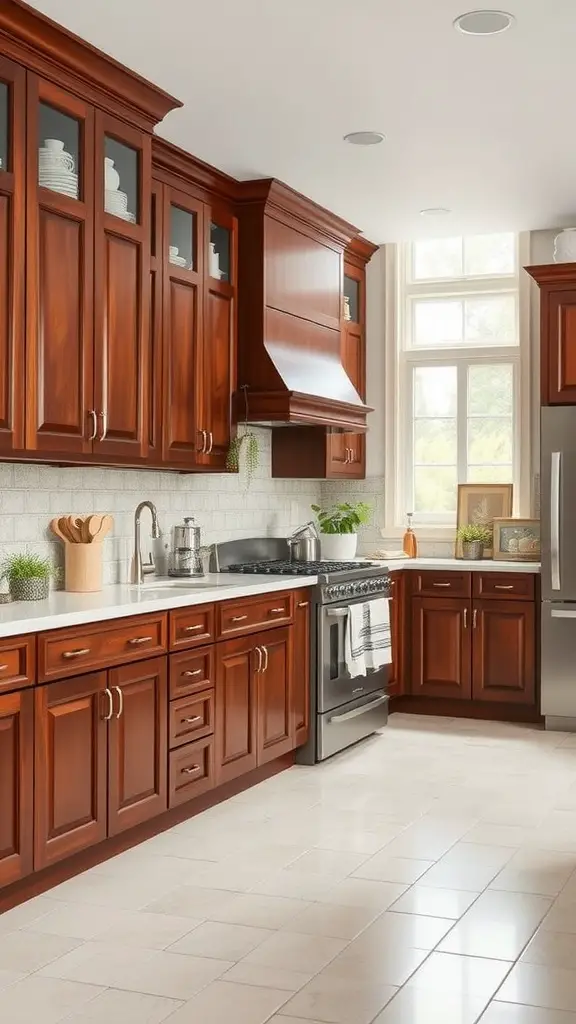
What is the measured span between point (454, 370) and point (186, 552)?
259 cm

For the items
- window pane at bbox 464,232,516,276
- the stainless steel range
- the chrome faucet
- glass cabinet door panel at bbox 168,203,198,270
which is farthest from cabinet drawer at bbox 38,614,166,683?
window pane at bbox 464,232,516,276

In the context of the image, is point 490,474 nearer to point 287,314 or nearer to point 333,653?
point 287,314

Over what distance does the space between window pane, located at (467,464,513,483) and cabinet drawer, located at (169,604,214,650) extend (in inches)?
120

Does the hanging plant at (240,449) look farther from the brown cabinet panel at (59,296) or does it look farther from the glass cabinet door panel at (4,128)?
the glass cabinet door panel at (4,128)

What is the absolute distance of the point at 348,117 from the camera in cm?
469

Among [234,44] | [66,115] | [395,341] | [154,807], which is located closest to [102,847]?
[154,807]

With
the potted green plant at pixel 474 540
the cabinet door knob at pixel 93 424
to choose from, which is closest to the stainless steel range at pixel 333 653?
the potted green plant at pixel 474 540

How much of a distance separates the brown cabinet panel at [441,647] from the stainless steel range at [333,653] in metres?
0.44

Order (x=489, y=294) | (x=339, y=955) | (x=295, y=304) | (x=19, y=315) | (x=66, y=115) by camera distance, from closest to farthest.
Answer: (x=339, y=955) → (x=19, y=315) → (x=66, y=115) → (x=295, y=304) → (x=489, y=294)

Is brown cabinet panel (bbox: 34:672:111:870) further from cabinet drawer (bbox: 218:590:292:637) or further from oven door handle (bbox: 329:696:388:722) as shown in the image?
oven door handle (bbox: 329:696:388:722)

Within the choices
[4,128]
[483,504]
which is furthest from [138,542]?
[483,504]

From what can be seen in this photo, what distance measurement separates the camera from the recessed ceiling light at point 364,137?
4891mm

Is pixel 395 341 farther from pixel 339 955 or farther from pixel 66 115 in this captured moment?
pixel 339 955

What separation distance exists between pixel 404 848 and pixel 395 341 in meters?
3.95
